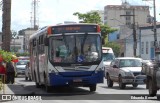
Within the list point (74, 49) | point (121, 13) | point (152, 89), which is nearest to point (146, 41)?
point (74, 49)

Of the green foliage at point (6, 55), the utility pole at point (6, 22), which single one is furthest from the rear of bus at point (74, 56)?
the utility pole at point (6, 22)

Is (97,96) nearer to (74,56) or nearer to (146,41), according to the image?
(74,56)

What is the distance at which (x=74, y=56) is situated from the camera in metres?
21.6

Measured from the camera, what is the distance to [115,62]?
27.0 m

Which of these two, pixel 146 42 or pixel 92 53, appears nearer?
pixel 92 53

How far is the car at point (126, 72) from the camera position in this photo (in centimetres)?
2495

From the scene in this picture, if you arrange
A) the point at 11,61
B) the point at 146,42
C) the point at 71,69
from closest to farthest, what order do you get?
1. the point at 71,69
2. the point at 11,61
3. the point at 146,42

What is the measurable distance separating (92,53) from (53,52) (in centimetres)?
179

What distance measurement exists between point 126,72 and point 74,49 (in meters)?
4.48

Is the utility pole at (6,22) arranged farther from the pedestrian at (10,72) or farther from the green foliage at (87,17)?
the green foliage at (87,17)

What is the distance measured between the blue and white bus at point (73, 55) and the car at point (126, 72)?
3362 mm

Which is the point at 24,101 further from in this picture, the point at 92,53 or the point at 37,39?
the point at 37,39

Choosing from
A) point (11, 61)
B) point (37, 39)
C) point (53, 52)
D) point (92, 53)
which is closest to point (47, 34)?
point (53, 52)

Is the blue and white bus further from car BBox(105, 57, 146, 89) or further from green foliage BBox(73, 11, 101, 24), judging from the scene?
green foliage BBox(73, 11, 101, 24)
